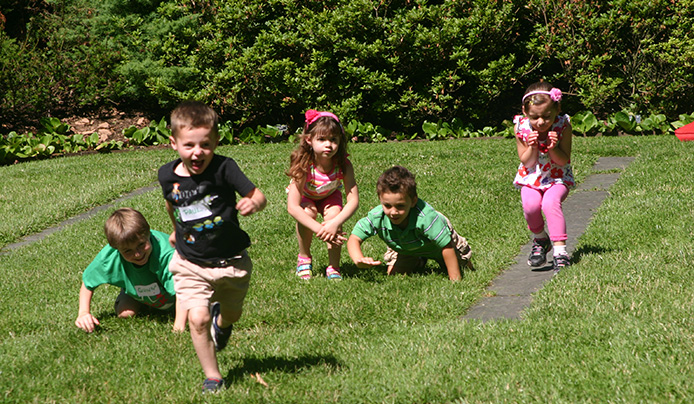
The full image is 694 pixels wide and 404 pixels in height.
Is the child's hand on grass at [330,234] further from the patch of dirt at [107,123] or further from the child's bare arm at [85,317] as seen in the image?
the patch of dirt at [107,123]

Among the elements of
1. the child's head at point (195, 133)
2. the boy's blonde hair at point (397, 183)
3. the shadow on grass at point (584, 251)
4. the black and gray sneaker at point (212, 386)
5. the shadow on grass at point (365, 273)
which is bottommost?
the shadow on grass at point (365, 273)

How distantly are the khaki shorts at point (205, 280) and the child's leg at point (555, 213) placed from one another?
2639 millimetres

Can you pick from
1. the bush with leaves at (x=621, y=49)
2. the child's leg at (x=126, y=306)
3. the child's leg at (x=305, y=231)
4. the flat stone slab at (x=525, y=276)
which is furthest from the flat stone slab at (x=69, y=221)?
the bush with leaves at (x=621, y=49)

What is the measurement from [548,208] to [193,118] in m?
3.02

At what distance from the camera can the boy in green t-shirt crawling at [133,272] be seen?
4492mm

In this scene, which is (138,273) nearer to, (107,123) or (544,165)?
(544,165)

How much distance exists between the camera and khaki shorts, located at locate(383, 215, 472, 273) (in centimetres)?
546

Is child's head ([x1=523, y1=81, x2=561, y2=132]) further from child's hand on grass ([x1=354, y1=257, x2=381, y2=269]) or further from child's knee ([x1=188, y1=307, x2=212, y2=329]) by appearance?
child's knee ([x1=188, y1=307, x2=212, y2=329])

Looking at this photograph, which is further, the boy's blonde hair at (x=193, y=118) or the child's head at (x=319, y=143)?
the child's head at (x=319, y=143)

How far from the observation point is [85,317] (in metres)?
4.54

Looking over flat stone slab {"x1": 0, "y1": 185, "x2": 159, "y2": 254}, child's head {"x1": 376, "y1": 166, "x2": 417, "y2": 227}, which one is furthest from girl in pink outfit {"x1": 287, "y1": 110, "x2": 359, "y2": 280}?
flat stone slab {"x1": 0, "y1": 185, "x2": 159, "y2": 254}

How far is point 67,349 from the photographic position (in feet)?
13.9

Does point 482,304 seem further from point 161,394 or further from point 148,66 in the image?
point 148,66

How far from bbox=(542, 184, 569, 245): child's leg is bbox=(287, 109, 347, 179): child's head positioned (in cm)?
154
